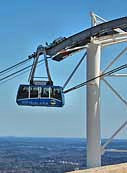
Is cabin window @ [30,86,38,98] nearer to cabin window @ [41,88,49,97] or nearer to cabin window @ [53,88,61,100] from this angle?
cabin window @ [41,88,49,97]

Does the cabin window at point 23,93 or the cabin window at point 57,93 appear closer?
the cabin window at point 57,93

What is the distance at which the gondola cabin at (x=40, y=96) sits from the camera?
79.4ft

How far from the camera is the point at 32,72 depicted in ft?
85.8

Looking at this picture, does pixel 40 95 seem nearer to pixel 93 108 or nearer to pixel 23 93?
pixel 23 93

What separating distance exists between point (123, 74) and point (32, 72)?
19.2 ft

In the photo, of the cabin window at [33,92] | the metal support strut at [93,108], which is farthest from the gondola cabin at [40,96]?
the metal support strut at [93,108]

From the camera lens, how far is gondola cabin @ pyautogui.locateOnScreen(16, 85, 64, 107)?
2420cm

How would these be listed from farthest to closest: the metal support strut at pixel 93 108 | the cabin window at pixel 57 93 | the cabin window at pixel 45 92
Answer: the cabin window at pixel 45 92 → the cabin window at pixel 57 93 → the metal support strut at pixel 93 108

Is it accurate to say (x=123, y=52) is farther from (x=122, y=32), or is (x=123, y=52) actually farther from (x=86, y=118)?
(x=86, y=118)

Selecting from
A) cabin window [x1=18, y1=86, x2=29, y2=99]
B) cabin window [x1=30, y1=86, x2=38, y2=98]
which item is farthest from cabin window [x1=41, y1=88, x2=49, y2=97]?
cabin window [x1=18, y1=86, x2=29, y2=99]

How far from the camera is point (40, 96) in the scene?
2423 cm

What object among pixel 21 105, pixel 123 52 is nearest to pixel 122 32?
pixel 123 52

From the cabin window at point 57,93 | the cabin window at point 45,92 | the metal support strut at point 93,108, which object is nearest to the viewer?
the metal support strut at point 93,108

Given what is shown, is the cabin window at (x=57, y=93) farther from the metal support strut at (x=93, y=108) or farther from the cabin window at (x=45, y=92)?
the metal support strut at (x=93, y=108)
